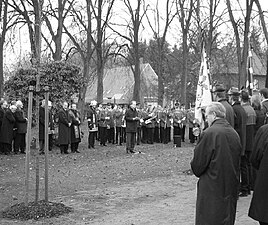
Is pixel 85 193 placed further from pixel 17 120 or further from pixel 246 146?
pixel 17 120

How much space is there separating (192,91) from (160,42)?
18.1 metres

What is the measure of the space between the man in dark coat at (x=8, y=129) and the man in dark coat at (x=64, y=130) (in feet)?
5.83

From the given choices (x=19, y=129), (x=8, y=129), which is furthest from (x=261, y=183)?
(x=19, y=129)

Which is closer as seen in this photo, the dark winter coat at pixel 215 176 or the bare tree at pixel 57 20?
the dark winter coat at pixel 215 176

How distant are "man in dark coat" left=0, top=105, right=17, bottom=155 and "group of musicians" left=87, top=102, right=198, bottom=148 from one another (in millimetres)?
4909

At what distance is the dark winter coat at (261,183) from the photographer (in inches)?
236

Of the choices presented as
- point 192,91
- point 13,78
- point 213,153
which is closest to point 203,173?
point 213,153

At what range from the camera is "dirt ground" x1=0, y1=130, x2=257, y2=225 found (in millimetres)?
8484

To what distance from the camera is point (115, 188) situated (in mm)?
11336

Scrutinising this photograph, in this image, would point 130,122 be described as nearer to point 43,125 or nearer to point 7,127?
point 43,125

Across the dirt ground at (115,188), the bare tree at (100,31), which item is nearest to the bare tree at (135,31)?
the bare tree at (100,31)

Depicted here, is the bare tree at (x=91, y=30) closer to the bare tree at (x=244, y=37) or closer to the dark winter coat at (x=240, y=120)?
the bare tree at (x=244, y=37)

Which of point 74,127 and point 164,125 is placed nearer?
point 74,127

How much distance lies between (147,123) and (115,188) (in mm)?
12447
